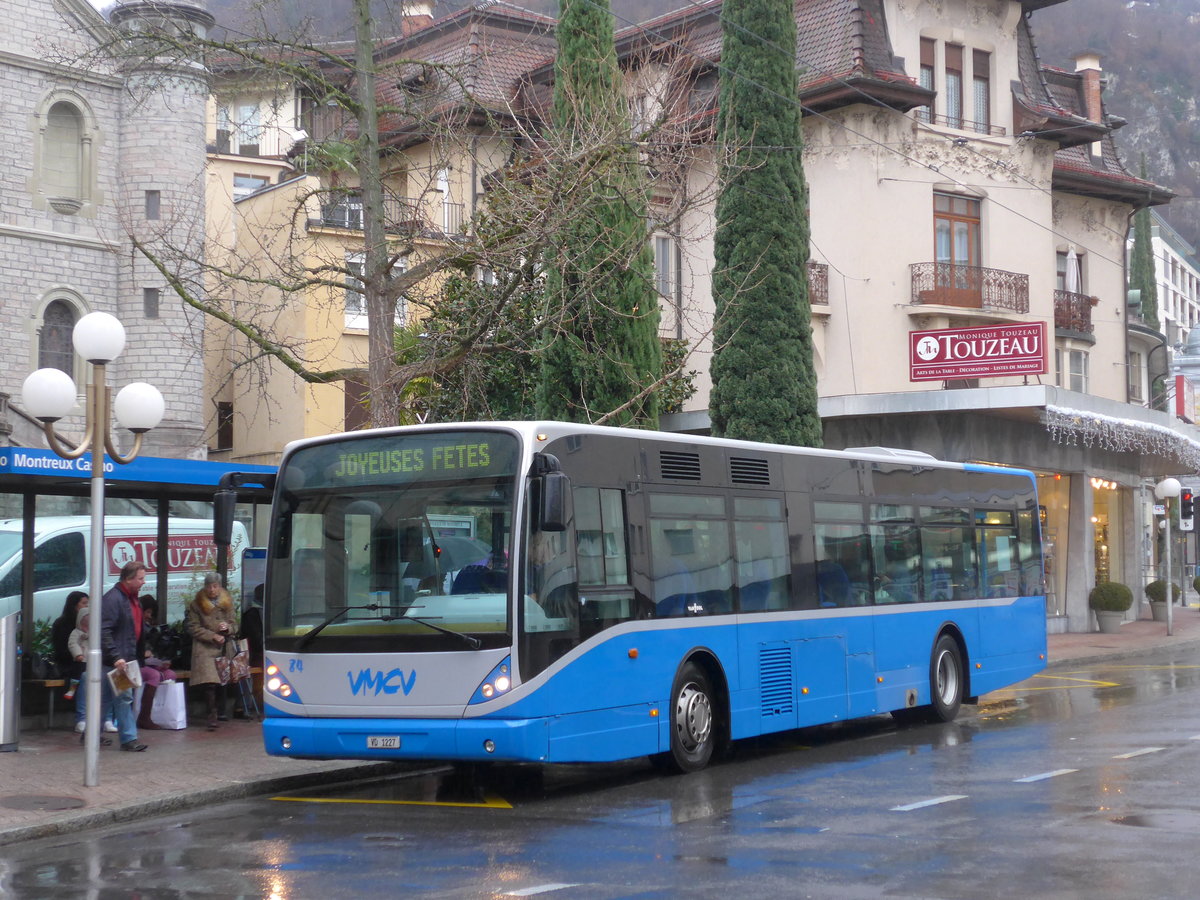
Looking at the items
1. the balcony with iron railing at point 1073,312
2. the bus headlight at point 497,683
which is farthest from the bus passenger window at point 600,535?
the balcony with iron railing at point 1073,312

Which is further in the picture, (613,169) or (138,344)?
(138,344)

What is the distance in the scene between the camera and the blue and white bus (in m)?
11.0

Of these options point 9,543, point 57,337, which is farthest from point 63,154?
point 9,543

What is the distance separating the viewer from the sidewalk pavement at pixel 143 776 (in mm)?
10891

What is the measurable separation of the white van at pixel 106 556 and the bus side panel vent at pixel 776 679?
6.55 meters

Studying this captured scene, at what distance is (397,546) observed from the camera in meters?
11.4

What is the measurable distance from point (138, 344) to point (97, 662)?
32650 mm

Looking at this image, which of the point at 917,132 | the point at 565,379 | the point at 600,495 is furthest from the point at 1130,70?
the point at 600,495

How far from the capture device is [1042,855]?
8.55 metres

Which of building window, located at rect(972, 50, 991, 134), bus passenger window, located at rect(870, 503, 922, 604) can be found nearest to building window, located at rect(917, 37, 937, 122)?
building window, located at rect(972, 50, 991, 134)

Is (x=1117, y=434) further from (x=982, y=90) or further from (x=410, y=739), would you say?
(x=410, y=739)

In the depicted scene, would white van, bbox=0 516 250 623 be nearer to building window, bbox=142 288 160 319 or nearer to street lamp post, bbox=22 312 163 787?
street lamp post, bbox=22 312 163 787

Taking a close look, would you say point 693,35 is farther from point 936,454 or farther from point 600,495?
point 600,495

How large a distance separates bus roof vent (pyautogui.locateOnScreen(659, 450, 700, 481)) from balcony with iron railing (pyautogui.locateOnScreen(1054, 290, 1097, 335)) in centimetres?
2846
